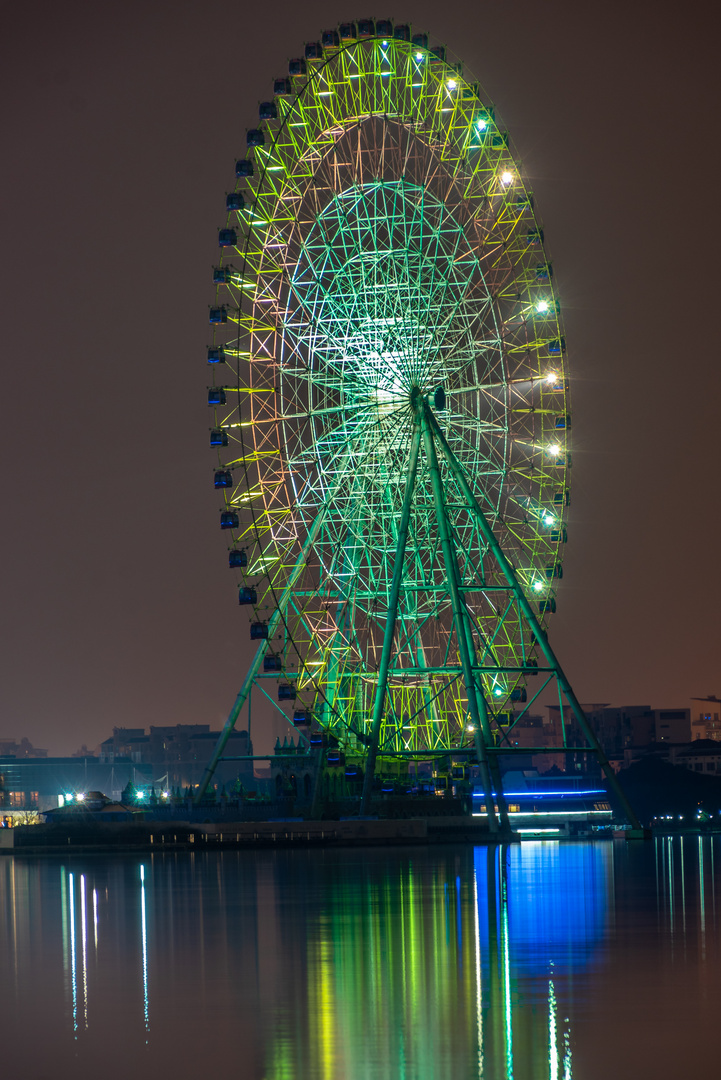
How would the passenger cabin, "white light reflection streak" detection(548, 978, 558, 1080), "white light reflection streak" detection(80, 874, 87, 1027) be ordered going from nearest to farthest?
"white light reflection streak" detection(548, 978, 558, 1080) < "white light reflection streak" detection(80, 874, 87, 1027) < the passenger cabin

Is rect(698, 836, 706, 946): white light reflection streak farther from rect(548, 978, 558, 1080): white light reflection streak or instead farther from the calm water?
rect(548, 978, 558, 1080): white light reflection streak

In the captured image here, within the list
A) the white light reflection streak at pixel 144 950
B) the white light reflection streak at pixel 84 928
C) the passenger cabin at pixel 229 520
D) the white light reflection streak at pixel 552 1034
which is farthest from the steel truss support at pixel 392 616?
the white light reflection streak at pixel 552 1034

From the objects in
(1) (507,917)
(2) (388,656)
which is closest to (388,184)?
(2) (388,656)

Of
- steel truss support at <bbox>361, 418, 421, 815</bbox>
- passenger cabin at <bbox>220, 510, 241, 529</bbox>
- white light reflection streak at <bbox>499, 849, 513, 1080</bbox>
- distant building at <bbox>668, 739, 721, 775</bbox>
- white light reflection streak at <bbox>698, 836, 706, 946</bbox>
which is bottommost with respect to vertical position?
distant building at <bbox>668, 739, 721, 775</bbox>

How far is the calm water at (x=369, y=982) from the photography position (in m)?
15.5

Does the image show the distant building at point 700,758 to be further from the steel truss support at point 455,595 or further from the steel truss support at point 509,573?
the steel truss support at point 455,595

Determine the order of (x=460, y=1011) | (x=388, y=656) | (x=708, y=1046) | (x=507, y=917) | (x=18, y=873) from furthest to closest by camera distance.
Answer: (x=388, y=656)
(x=18, y=873)
(x=507, y=917)
(x=460, y=1011)
(x=708, y=1046)

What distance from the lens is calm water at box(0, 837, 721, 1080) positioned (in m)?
15.5

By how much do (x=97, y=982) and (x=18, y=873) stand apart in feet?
114

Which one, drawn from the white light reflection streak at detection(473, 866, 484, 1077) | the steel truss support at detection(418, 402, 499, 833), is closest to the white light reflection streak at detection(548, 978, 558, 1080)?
the white light reflection streak at detection(473, 866, 484, 1077)

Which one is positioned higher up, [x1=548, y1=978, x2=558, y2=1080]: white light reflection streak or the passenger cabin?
the passenger cabin

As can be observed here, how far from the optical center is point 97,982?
21.4m

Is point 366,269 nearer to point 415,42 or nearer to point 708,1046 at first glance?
point 415,42

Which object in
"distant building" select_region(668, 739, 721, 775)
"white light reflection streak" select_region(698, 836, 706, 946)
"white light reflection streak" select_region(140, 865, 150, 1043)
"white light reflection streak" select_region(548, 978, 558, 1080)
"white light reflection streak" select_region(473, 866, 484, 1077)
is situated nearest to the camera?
"white light reflection streak" select_region(548, 978, 558, 1080)
